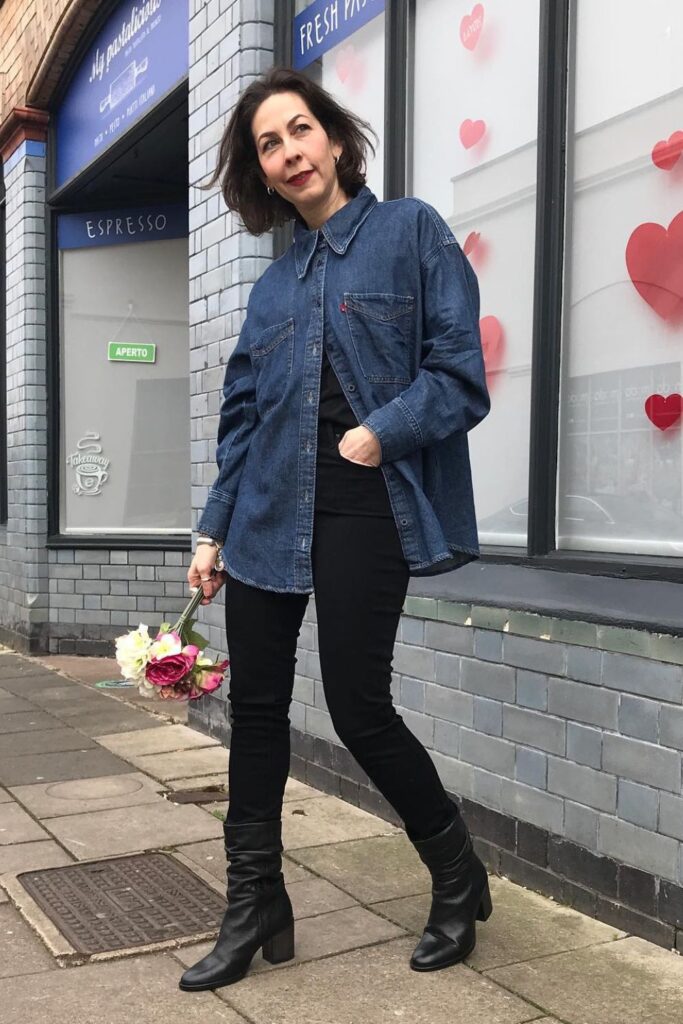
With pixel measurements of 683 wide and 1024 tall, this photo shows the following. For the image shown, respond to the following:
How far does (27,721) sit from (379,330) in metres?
4.01

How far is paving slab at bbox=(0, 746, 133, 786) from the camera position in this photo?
4.69 m

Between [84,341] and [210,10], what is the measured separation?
3.40m

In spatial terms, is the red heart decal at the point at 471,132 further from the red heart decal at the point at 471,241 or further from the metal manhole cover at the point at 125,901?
the metal manhole cover at the point at 125,901

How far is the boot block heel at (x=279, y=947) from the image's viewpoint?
2768 millimetres

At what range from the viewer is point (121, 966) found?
279 cm

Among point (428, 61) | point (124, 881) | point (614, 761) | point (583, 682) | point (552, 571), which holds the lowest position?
point (124, 881)

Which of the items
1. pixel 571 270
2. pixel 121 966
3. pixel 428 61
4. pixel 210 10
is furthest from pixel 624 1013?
pixel 210 10

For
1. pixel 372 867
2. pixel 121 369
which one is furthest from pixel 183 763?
pixel 121 369

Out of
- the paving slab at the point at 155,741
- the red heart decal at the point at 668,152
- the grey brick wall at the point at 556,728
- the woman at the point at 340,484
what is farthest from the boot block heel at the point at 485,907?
the paving slab at the point at 155,741

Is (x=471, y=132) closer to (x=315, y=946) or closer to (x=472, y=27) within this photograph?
(x=472, y=27)

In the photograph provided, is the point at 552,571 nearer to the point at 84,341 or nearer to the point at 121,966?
the point at 121,966

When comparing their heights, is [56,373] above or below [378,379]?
above

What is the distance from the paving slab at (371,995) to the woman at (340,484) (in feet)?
0.18

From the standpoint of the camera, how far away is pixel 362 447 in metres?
2.45
